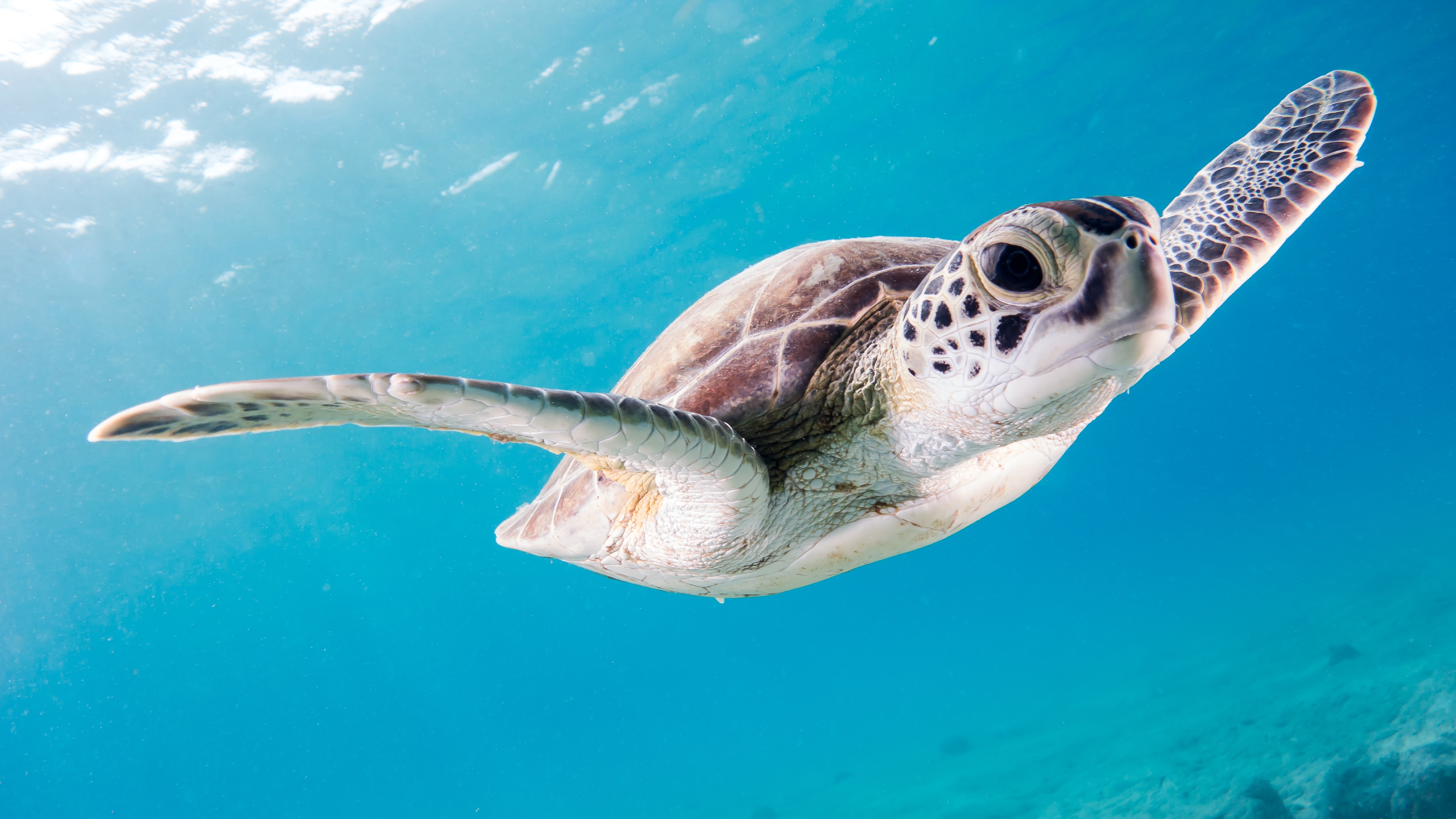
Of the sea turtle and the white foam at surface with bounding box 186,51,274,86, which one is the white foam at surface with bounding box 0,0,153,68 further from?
the sea turtle

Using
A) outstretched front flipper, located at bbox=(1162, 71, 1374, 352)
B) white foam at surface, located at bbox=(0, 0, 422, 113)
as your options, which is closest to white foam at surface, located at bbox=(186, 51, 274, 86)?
white foam at surface, located at bbox=(0, 0, 422, 113)

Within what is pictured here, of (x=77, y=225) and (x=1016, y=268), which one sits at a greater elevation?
(x=77, y=225)

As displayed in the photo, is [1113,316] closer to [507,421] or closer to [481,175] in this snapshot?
[507,421]

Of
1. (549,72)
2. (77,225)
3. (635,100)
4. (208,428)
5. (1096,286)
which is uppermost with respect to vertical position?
(549,72)

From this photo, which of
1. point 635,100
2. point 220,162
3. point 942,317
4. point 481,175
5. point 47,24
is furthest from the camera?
point 481,175

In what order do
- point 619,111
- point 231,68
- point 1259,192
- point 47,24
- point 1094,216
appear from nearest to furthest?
1. point 1094,216
2. point 1259,192
3. point 47,24
4. point 231,68
5. point 619,111

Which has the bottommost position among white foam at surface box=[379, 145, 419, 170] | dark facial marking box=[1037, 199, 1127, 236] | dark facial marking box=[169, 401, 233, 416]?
dark facial marking box=[169, 401, 233, 416]

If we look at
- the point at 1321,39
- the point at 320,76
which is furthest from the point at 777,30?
the point at 1321,39

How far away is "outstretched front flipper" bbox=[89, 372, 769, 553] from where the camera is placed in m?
1.04

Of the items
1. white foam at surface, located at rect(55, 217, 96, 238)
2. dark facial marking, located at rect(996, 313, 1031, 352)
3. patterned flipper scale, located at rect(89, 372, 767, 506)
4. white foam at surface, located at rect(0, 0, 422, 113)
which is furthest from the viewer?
white foam at surface, located at rect(55, 217, 96, 238)

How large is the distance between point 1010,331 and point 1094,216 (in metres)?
0.25

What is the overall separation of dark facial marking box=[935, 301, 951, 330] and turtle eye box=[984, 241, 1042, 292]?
0.15 m

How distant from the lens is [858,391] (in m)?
1.89

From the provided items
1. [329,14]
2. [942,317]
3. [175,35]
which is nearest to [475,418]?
[942,317]
